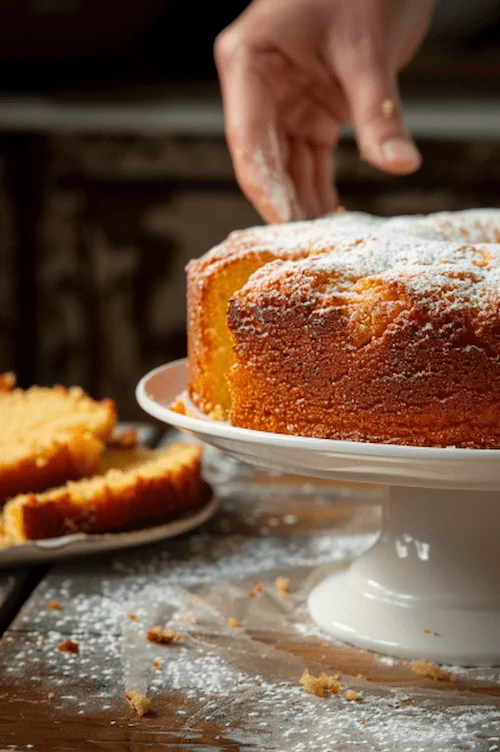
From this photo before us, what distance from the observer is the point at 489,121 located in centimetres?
407

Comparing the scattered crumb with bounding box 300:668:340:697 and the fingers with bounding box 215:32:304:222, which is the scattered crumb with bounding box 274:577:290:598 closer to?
the scattered crumb with bounding box 300:668:340:697

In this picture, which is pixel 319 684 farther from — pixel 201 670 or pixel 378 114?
pixel 378 114

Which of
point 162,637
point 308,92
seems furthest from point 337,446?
point 308,92

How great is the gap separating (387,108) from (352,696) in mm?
1110

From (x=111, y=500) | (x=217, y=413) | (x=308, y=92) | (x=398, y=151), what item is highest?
(x=308, y=92)

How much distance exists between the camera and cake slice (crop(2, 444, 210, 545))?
5.01 feet

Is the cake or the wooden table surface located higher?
the cake

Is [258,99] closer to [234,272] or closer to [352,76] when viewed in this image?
[352,76]

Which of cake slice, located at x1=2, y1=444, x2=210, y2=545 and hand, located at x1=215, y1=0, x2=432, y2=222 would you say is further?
hand, located at x1=215, y1=0, x2=432, y2=222

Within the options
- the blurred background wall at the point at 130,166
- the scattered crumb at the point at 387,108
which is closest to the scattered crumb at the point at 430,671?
the scattered crumb at the point at 387,108

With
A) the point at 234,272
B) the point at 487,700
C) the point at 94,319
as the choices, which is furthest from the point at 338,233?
the point at 94,319

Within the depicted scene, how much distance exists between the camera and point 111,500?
5.18ft

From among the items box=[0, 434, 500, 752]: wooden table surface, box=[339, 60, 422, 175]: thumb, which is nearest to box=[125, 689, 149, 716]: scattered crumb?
box=[0, 434, 500, 752]: wooden table surface

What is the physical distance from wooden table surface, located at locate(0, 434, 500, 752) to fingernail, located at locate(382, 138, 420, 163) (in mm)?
714
